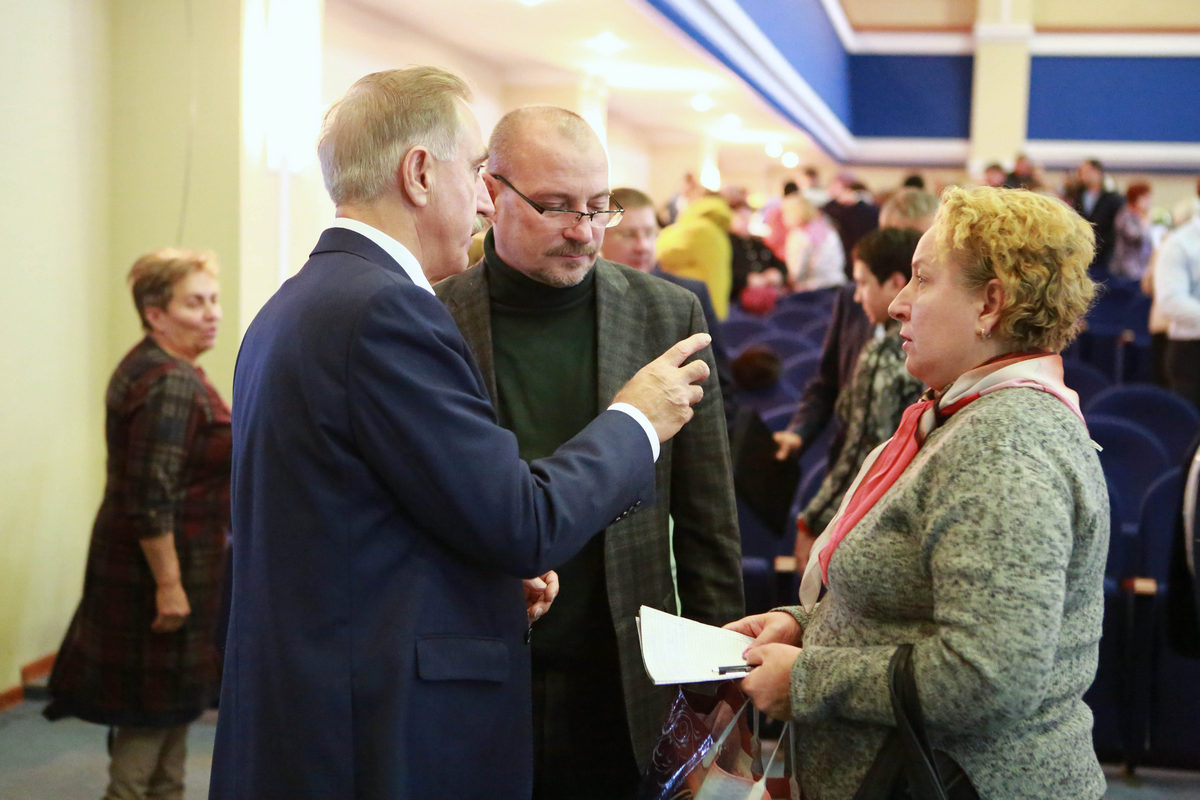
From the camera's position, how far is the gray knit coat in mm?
1283

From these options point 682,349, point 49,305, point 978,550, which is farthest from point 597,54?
point 978,550

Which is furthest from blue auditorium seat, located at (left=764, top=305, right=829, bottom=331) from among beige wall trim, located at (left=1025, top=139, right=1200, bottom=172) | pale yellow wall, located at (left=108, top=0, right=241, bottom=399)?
beige wall trim, located at (left=1025, top=139, right=1200, bottom=172)

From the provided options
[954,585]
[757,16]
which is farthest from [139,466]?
[757,16]

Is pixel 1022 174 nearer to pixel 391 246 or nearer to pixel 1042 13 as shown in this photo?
pixel 1042 13

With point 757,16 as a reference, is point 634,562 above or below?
below

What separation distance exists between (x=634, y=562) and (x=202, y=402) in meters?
1.47

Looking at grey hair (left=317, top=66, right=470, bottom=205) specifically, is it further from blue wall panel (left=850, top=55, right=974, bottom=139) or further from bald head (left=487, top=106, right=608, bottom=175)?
blue wall panel (left=850, top=55, right=974, bottom=139)

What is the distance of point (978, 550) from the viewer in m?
1.29

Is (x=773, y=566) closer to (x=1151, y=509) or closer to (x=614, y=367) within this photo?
(x=1151, y=509)

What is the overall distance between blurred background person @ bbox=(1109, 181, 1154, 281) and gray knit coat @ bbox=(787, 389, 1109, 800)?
1123 centimetres

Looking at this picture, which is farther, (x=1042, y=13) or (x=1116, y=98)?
(x=1042, y=13)

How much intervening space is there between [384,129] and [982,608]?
0.91 metres

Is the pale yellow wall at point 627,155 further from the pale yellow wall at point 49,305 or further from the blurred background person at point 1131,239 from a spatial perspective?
the pale yellow wall at point 49,305

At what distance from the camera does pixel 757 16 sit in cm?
900
